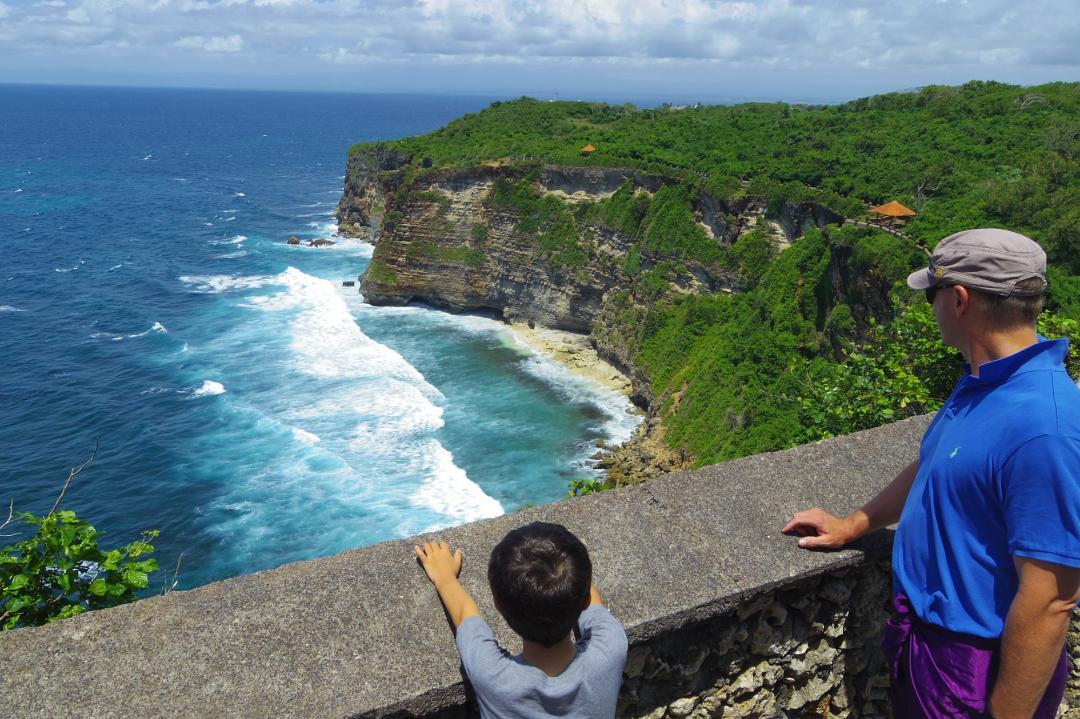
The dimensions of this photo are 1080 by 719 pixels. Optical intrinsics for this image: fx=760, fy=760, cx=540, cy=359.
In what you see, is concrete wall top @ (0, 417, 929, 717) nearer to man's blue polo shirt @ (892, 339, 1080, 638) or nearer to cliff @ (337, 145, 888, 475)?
man's blue polo shirt @ (892, 339, 1080, 638)

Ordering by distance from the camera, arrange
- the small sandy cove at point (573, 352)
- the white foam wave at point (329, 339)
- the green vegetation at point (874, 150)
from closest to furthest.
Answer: the green vegetation at point (874, 150), the white foam wave at point (329, 339), the small sandy cove at point (573, 352)

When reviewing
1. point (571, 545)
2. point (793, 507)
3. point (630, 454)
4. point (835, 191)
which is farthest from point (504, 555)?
point (835, 191)

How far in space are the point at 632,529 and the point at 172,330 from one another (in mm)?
53403

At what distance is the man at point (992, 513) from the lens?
8.23ft

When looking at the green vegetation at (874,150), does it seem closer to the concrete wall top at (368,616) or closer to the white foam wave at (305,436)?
the white foam wave at (305,436)

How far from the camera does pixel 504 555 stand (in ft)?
9.17

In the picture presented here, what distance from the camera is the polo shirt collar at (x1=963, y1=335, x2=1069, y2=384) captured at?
2.75 meters

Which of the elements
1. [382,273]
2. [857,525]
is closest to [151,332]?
[382,273]

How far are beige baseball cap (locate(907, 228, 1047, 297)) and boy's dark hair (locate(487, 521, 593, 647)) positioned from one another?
1.75 m

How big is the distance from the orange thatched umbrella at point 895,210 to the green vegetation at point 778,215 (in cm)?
68

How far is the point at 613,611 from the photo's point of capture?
3342 millimetres

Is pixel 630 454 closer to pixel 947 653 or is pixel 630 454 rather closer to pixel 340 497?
pixel 340 497

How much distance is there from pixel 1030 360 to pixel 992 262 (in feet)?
1.27

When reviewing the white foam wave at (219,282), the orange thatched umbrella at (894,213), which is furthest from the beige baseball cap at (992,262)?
the white foam wave at (219,282)
